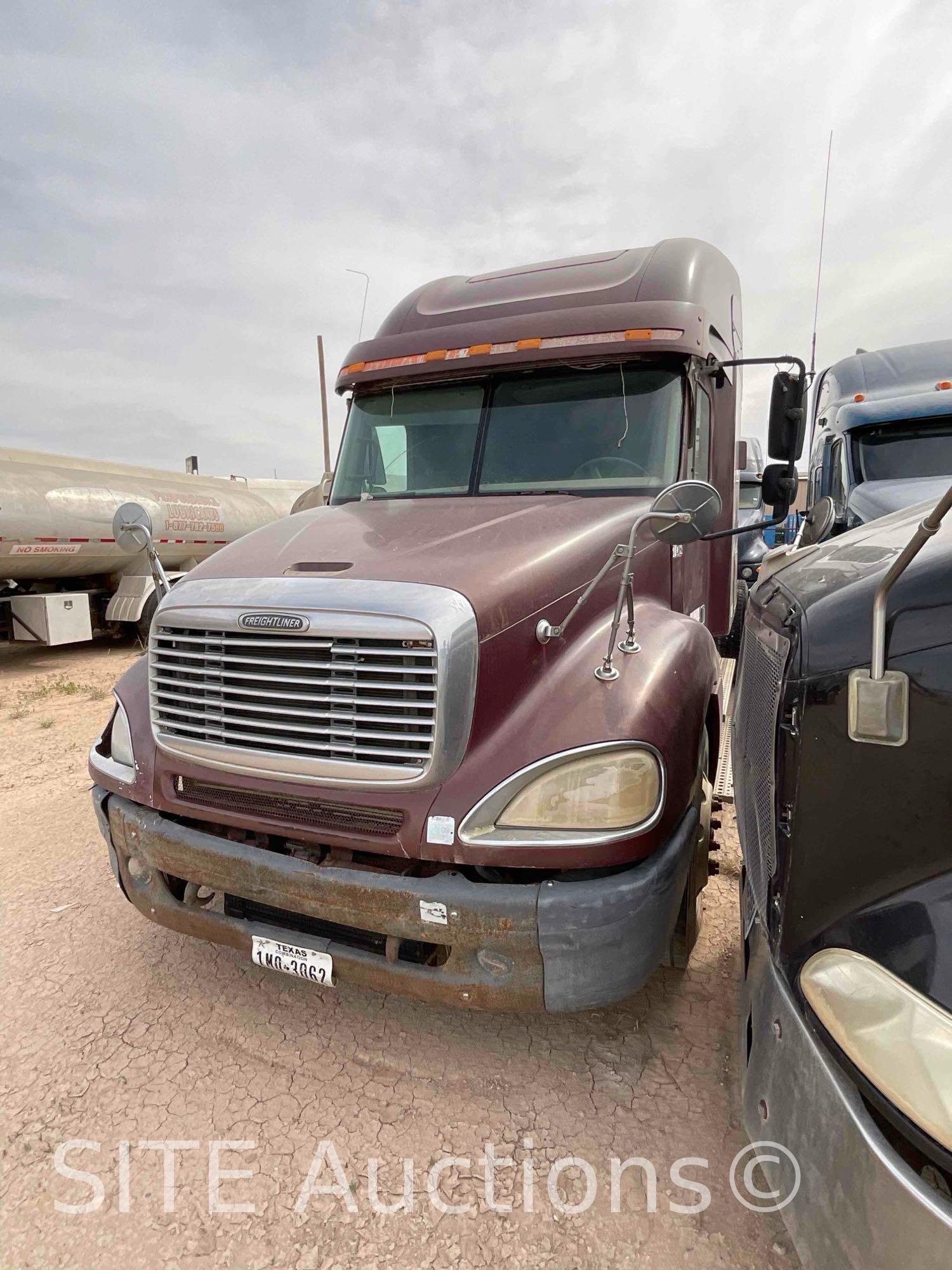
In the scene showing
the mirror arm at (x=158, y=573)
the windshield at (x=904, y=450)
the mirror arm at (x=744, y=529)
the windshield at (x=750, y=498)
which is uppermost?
the windshield at (x=904, y=450)

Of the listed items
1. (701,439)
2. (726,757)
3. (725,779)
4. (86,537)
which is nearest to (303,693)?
(701,439)

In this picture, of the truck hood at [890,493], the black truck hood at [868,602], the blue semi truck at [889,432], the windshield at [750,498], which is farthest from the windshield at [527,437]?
the windshield at [750,498]

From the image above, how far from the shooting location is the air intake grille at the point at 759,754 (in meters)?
1.92

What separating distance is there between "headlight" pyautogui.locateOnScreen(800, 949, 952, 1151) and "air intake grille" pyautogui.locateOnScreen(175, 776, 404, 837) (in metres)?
1.27

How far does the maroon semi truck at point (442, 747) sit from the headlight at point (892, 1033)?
745 mm

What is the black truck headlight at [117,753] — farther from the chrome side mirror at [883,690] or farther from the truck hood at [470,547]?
the chrome side mirror at [883,690]

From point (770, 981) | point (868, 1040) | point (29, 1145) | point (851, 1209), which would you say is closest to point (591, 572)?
point (770, 981)

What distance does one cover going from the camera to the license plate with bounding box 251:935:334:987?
94.5 inches

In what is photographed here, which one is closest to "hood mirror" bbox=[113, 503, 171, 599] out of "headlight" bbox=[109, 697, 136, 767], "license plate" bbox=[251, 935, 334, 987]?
"headlight" bbox=[109, 697, 136, 767]

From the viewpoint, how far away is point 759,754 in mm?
2266

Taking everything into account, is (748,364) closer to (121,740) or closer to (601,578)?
(601,578)

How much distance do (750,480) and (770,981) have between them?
699cm
